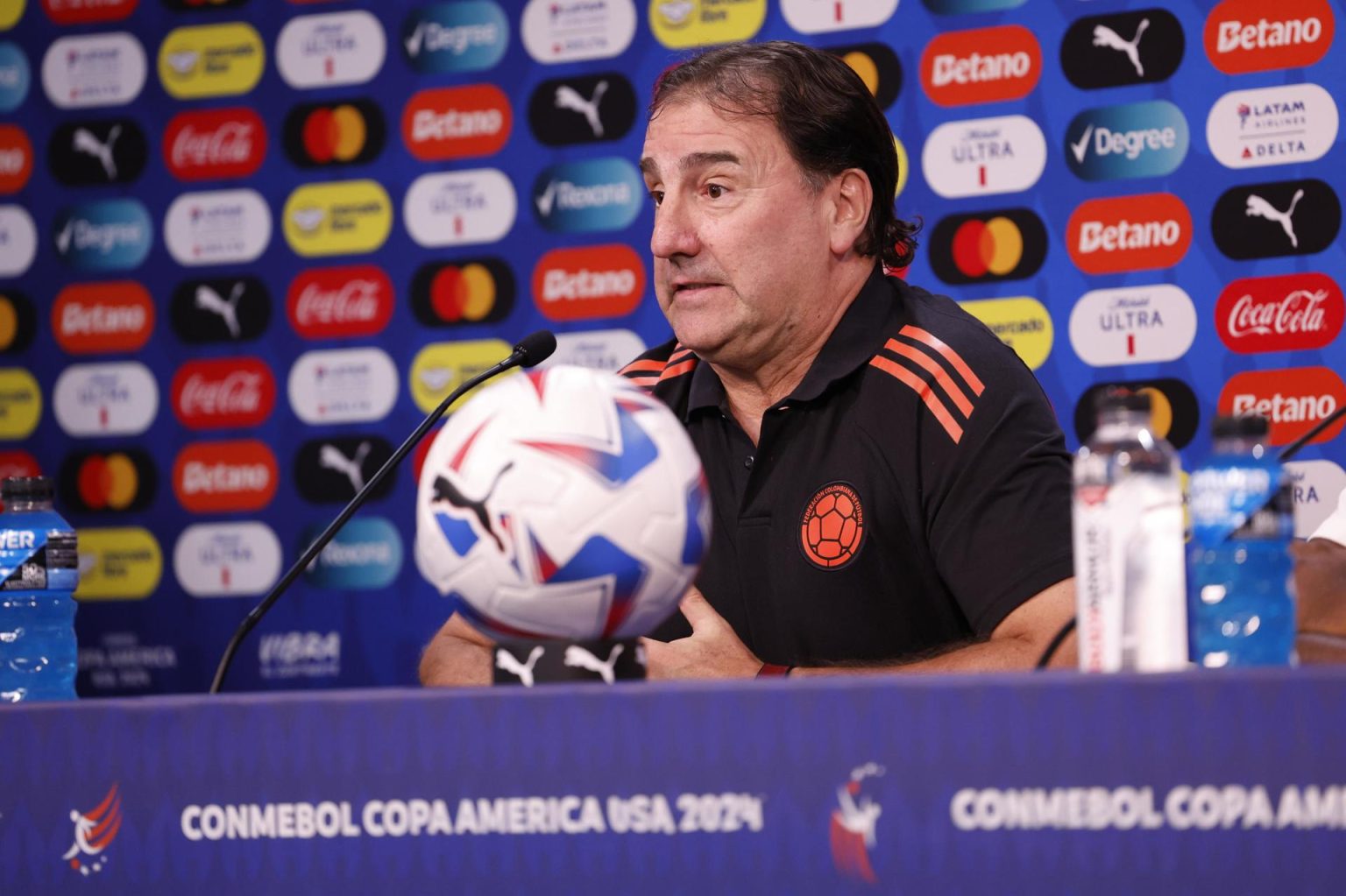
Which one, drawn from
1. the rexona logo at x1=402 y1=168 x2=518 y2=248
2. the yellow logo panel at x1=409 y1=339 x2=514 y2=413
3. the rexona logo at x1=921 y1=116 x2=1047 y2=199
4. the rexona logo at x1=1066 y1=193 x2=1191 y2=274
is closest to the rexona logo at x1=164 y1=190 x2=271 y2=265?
the rexona logo at x1=402 y1=168 x2=518 y2=248

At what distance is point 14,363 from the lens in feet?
11.0

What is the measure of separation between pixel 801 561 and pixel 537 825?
36.9 inches

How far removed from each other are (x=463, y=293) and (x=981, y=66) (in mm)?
1133

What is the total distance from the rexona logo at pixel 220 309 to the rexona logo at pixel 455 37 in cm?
61

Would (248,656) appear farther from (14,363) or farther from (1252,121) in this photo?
(1252,121)

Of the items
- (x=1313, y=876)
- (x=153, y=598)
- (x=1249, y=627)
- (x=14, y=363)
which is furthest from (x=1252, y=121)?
(x=14, y=363)

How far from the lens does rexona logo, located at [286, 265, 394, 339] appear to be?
3172 mm

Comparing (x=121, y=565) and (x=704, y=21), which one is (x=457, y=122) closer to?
(x=704, y=21)

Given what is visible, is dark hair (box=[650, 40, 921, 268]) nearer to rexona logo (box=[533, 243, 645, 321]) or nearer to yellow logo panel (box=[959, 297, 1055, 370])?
yellow logo panel (box=[959, 297, 1055, 370])

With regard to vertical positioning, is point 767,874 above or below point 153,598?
above

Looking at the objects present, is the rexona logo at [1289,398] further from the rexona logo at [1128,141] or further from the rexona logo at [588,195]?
the rexona logo at [588,195]

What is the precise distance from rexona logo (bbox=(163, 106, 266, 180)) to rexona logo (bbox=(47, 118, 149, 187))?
8cm

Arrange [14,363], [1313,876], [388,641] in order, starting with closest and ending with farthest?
[1313,876]
[388,641]
[14,363]

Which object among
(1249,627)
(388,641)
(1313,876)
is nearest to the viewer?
(1313,876)
